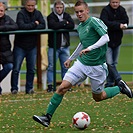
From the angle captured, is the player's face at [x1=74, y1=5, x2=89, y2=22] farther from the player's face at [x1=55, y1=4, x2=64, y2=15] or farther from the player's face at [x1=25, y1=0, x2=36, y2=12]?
the player's face at [x1=55, y1=4, x2=64, y2=15]

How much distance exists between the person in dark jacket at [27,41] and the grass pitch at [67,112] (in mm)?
577

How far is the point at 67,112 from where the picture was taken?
37.5 ft

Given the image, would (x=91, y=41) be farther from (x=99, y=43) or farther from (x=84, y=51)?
(x=84, y=51)

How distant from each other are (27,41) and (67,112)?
3665 millimetres

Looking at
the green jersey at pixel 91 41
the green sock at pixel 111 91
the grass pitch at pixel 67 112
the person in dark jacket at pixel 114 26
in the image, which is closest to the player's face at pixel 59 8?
the person in dark jacket at pixel 114 26

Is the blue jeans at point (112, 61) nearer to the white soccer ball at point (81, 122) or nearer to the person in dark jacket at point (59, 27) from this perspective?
the person in dark jacket at point (59, 27)

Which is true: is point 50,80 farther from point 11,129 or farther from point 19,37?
point 11,129

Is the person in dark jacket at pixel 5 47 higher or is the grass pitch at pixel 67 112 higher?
the person in dark jacket at pixel 5 47

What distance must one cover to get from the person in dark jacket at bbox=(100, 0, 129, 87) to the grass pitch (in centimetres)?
76

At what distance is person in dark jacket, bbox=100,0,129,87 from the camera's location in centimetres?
1473

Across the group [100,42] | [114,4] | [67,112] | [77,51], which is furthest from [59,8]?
[100,42]

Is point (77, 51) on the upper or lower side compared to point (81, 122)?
upper

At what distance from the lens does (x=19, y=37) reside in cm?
1472

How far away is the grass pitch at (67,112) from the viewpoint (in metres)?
9.45
